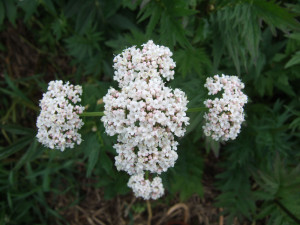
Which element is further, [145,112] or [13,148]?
[13,148]

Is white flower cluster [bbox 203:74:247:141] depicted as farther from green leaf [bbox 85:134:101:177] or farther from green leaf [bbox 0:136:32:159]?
green leaf [bbox 0:136:32:159]

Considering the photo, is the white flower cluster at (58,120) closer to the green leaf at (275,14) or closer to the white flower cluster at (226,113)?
the white flower cluster at (226,113)

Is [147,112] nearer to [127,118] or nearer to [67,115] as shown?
[127,118]

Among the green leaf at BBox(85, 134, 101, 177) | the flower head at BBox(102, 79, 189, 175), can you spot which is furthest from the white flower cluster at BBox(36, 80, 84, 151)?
the flower head at BBox(102, 79, 189, 175)

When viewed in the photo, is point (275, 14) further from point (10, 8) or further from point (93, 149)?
point (10, 8)

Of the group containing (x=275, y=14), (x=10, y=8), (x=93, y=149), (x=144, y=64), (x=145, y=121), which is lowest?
(x=93, y=149)

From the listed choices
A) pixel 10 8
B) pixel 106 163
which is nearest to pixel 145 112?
pixel 106 163

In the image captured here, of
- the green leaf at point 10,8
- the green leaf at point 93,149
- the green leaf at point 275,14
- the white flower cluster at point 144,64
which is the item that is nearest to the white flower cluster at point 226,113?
the white flower cluster at point 144,64
